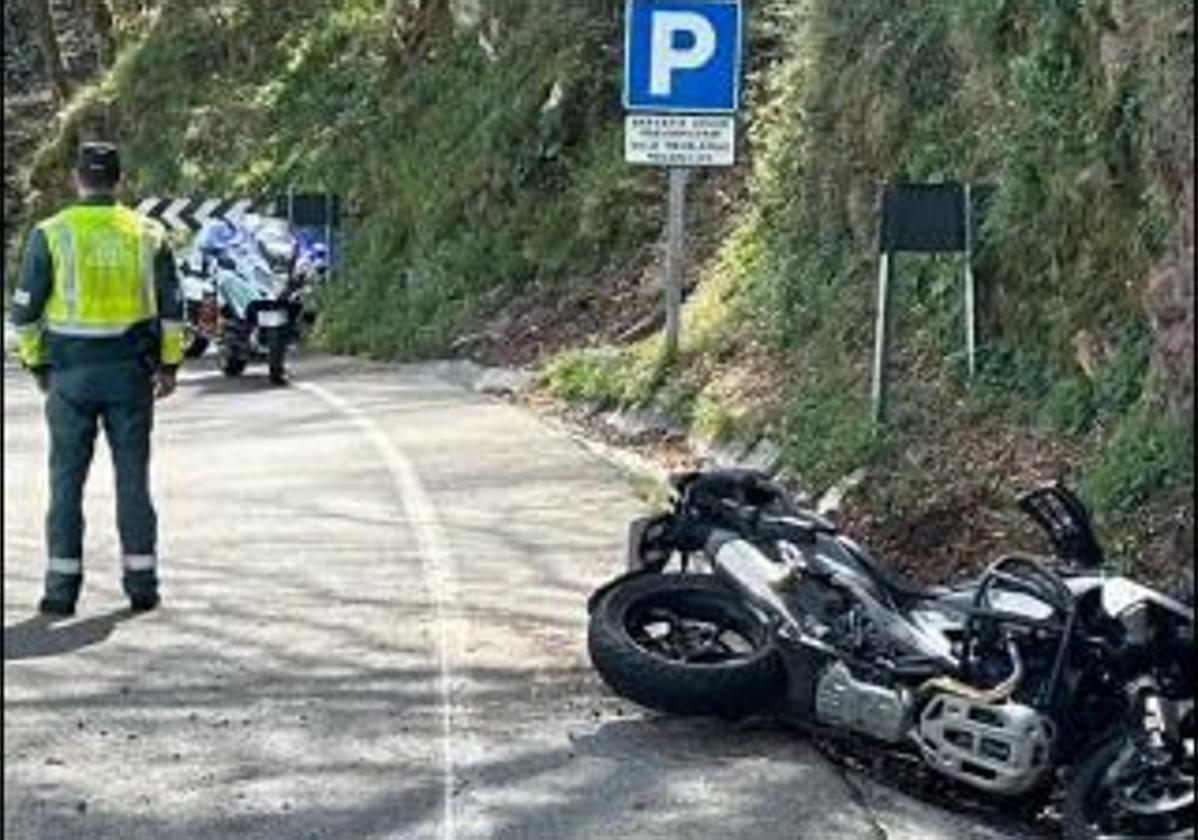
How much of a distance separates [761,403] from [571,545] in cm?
270

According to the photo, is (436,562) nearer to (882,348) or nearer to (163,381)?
(163,381)

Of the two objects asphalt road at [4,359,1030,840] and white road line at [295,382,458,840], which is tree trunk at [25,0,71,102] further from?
asphalt road at [4,359,1030,840]

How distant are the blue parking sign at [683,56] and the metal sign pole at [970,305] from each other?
11.7ft

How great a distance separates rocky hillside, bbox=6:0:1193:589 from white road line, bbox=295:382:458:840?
6.02 ft

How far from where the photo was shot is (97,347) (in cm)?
830

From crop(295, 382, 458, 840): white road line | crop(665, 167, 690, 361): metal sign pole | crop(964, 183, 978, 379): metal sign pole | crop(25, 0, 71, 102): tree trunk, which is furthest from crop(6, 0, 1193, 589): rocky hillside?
crop(25, 0, 71, 102): tree trunk

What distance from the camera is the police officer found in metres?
8.25

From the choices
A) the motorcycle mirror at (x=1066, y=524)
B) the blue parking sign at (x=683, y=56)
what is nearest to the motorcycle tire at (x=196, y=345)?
the blue parking sign at (x=683, y=56)

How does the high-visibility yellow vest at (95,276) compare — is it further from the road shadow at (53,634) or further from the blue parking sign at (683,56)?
the blue parking sign at (683,56)

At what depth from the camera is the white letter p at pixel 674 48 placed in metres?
14.0

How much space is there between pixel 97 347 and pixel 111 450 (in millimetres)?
455

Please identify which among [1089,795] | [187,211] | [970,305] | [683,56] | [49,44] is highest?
[49,44]

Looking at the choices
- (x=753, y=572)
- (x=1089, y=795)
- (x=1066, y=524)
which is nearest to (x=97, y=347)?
(x=753, y=572)

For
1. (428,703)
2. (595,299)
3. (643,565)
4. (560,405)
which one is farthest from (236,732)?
(595,299)
